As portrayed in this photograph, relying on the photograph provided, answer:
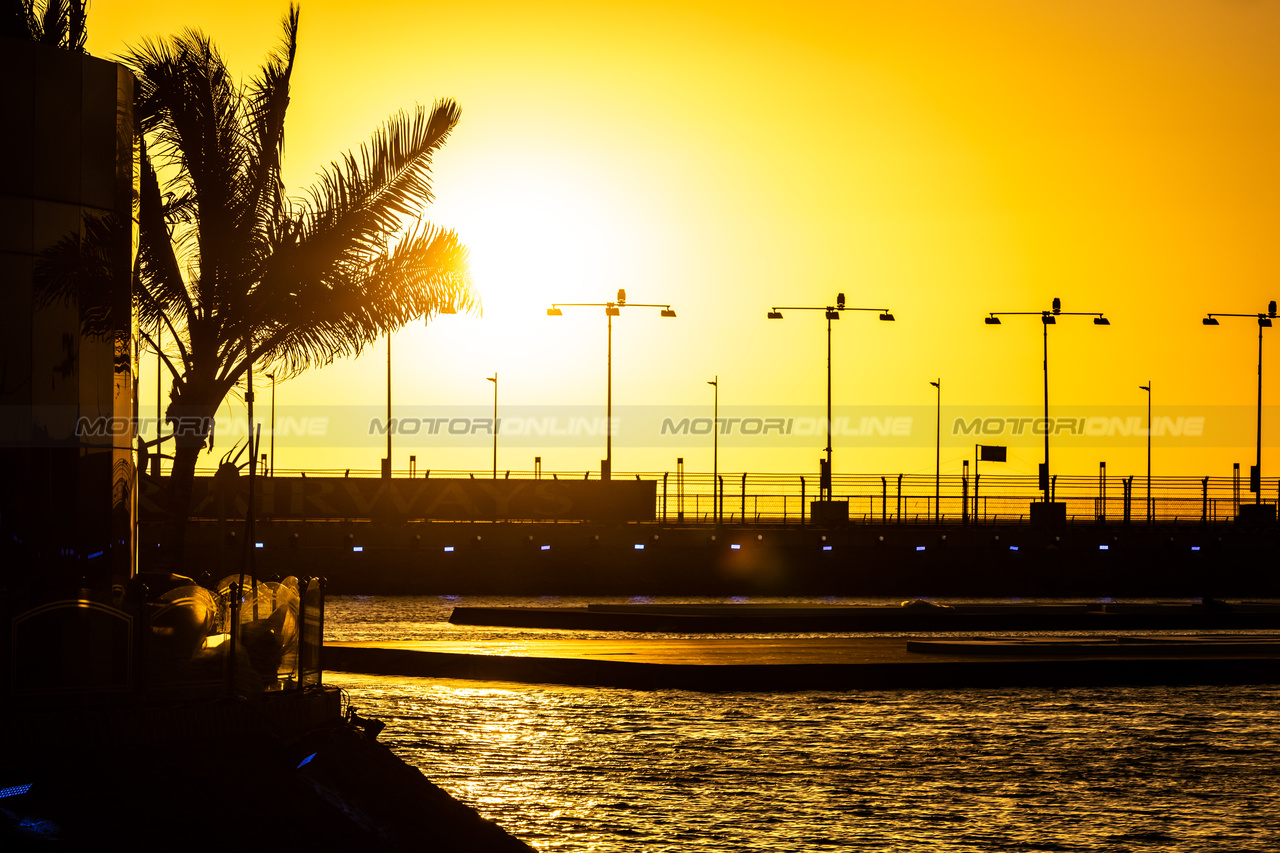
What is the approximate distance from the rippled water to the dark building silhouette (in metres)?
3.77

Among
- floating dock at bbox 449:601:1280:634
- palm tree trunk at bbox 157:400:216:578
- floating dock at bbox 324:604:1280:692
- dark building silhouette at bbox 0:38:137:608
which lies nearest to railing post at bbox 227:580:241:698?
dark building silhouette at bbox 0:38:137:608

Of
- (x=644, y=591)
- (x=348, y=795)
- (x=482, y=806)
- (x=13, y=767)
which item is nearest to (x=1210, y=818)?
(x=482, y=806)

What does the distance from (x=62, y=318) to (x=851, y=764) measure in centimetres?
793

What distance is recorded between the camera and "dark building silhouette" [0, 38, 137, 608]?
37.0 ft

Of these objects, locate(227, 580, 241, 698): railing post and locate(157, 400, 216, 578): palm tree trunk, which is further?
locate(157, 400, 216, 578): palm tree trunk

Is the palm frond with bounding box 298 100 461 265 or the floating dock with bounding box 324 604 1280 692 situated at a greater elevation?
the palm frond with bounding box 298 100 461 265

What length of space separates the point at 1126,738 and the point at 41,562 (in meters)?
10.8

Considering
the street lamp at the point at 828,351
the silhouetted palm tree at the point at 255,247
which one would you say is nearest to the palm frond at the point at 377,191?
the silhouetted palm tree at the point at 255,247

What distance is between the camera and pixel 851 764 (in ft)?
45.6

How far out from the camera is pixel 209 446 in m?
14.6

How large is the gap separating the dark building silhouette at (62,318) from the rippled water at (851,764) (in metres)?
3.77

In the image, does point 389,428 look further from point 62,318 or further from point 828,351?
point 62,318

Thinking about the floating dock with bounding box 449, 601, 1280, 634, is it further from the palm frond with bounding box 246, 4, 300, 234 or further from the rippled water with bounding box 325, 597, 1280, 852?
the palm frond with bounding box 246, 4, 300, 234

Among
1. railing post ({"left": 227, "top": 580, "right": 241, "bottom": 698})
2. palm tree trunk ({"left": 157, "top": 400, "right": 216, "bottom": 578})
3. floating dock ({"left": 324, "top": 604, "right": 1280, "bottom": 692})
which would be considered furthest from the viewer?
floating dock ({"left": 324, "top": 604, "right": 1280, "bottom": 692})
